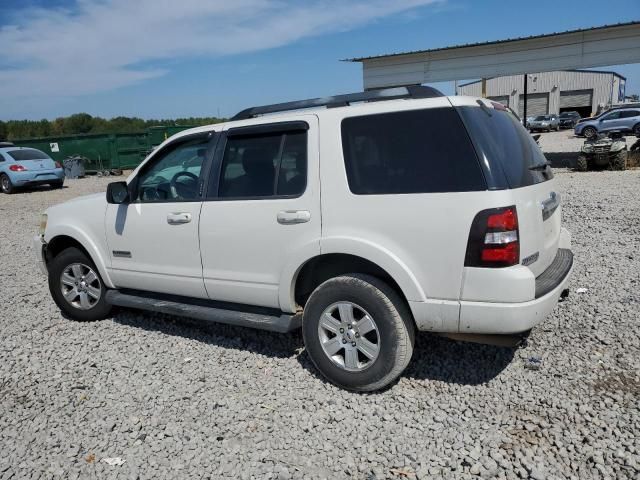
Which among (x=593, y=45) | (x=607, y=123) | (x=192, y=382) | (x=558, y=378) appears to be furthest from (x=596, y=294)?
(x=607, y=123)

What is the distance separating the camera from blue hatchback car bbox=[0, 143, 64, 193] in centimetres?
1819

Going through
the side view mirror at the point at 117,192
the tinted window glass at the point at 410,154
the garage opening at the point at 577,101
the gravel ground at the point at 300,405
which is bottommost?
the gravel ground at the point at 300,405

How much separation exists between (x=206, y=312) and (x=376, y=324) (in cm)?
150

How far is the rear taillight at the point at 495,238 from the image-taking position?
9.42 ft

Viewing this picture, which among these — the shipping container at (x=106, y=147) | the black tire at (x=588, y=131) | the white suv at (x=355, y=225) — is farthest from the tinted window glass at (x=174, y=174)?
the black tire at (x=588, y=131)

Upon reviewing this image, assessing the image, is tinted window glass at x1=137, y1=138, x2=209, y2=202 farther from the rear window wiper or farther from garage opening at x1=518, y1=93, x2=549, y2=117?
garage opening at x1=518, y1=93, x2=549, y2=117

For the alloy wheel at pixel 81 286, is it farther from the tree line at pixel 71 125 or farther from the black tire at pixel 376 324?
the tree line at pixel 71 125

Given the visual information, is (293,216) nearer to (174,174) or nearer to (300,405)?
(300,405)

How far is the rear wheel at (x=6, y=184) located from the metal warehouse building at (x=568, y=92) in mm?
48562

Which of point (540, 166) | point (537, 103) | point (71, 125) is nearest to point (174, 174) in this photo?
point (540, 166)

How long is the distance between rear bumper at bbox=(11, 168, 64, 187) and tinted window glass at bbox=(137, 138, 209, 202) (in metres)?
16.6

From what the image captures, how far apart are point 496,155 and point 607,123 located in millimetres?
31824

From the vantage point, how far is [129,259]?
14.8ft

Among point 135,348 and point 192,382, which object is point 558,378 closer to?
point 192,382
